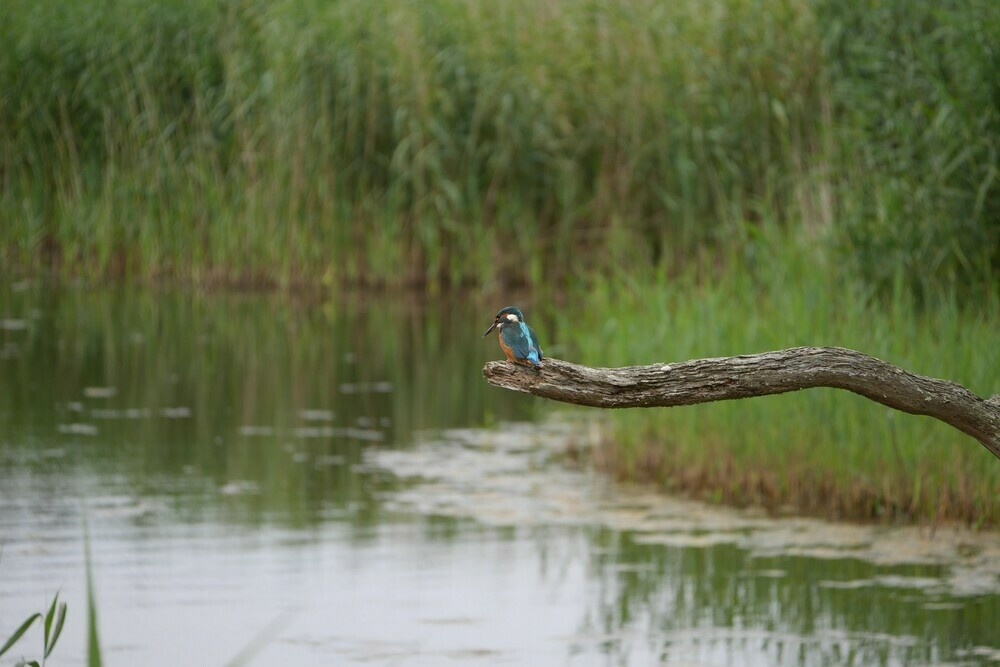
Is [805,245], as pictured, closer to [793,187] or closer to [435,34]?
[793,187]

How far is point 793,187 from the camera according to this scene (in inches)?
397

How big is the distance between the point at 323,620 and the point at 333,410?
385cm

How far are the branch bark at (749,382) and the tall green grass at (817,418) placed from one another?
2.81 meters

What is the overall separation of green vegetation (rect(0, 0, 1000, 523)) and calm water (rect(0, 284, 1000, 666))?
Answer: 2.86ft

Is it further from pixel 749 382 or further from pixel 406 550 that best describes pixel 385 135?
pixel 749 382

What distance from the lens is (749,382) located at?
3422 millimetres

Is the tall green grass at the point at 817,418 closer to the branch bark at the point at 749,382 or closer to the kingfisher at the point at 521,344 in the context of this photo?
the branch bark at the point at 749,382

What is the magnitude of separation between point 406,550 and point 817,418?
1863mm

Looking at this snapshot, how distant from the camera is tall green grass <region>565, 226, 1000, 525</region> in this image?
6.45m

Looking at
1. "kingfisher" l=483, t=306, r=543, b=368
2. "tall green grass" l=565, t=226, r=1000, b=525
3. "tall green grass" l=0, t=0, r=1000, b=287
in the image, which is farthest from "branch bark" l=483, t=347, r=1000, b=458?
"tall green grass" l=0, t=0, r=1000, b=287

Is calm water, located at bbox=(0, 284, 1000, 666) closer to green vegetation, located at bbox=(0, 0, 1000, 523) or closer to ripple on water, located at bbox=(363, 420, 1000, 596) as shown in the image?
ripple on water, located at bbox=(363, 420, 1000, 596)

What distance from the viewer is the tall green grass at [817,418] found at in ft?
21.2

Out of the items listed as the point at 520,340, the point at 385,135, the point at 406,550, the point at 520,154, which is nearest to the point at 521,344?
the point at 520,340

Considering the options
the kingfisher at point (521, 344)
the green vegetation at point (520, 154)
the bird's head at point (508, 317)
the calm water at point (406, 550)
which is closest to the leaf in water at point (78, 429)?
the calm water at point (406, 550)
